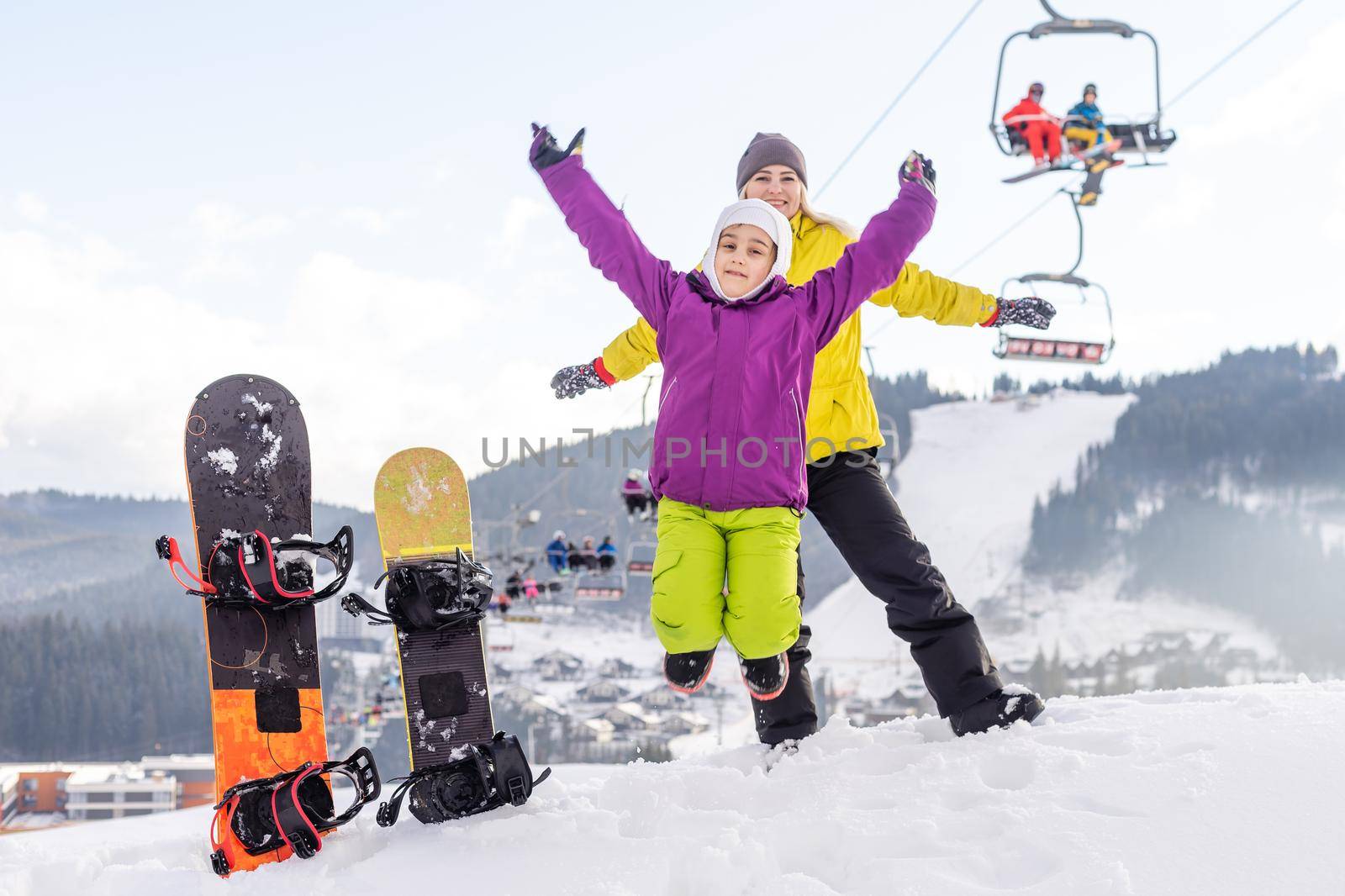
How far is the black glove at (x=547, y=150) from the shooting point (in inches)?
118

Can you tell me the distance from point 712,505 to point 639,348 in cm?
107

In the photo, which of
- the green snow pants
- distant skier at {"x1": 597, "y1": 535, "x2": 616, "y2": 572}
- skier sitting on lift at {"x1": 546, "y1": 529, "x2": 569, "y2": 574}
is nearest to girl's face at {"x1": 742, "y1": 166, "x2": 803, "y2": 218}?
the green snow pants

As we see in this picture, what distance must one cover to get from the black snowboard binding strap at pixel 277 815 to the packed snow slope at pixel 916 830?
0.07 m

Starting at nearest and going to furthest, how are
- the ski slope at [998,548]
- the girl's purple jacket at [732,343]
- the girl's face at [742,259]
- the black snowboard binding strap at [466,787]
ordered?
the black snowboard binding strap at [466,787], the girl's purple jacket at [732,343], the girl's face at [742,259], the ski slope at [998,548]

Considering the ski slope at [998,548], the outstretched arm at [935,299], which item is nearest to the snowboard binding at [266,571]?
the outstretched arm at [935,299]

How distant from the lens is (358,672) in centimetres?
8094

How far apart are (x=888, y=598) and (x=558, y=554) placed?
11.1m

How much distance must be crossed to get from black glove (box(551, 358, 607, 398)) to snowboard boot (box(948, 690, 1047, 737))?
6.10ft

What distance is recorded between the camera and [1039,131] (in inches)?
313

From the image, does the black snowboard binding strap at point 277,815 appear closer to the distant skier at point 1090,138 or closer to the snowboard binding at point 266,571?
the snowboard binding at point 266,571

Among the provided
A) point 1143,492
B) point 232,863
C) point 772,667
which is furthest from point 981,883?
point 1143,492

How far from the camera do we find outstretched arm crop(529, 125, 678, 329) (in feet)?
9.59

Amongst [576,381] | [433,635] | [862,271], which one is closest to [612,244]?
[862,271]

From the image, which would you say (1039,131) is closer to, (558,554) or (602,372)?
(602,372)
